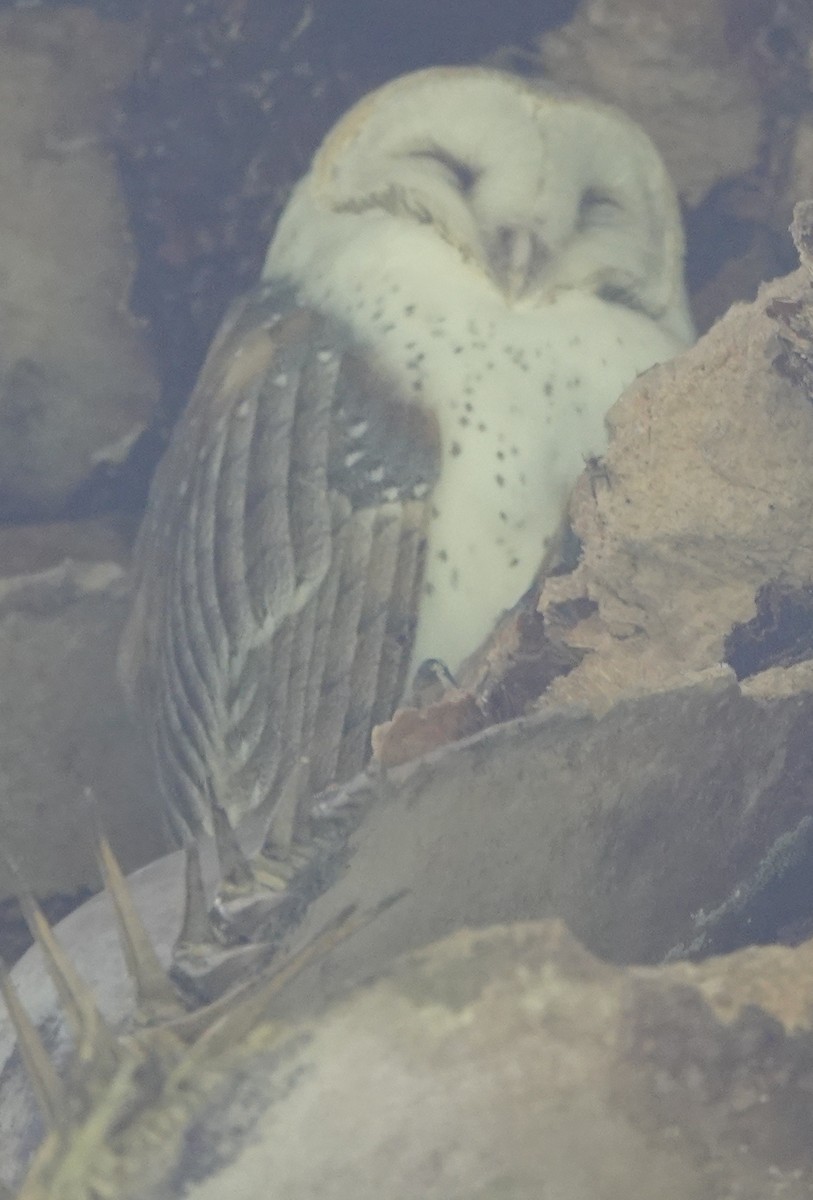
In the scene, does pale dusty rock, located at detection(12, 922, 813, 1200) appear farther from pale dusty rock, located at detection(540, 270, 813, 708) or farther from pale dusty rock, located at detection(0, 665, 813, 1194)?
pale dusty rock, located at detection(540, 270, 813, 708)

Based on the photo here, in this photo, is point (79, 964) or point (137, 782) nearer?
point (79, 964)

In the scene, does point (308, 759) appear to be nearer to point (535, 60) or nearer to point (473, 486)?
point (473, 486)

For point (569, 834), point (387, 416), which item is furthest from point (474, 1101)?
point (387, 416)

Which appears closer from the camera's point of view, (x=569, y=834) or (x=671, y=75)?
(x=569, y=834)

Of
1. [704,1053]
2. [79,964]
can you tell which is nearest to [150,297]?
[79,964]

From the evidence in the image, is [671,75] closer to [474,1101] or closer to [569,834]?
[569,834]

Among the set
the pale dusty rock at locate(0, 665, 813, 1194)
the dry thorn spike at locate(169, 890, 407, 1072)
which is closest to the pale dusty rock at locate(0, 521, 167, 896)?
the pale dusty rock at locate(0, 665, 813, 1194)

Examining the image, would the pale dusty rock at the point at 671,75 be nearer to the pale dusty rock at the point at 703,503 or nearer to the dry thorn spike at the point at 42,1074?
the pale dusty rock at the point at 703,503
